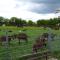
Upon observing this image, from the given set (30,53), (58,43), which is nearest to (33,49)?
(30,53)

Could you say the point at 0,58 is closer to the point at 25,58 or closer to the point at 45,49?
the point at 25,58

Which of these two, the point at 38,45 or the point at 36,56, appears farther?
the point at 38,45

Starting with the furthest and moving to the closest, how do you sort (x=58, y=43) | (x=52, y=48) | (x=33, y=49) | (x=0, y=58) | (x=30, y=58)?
(x=58, y=43) < (x=52, y=48) < (x=33, y=49) < (x=30, y=58) < (x=0, y=58)

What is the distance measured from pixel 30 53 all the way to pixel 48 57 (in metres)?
0.81

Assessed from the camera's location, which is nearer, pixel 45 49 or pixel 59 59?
pixel 45 49

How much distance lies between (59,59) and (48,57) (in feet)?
2.69

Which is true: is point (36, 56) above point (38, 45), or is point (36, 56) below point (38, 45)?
below

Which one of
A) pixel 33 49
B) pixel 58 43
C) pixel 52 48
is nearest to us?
pixel 33 49

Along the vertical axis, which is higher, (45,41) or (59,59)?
(45,41)

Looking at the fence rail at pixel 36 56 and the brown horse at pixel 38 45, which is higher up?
the brown horse at pixel 38 45

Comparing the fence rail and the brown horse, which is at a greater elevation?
A: the brown horse

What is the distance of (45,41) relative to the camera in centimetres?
999

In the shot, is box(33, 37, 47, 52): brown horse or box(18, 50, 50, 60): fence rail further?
box(33, 37, 47, 52): brown horse

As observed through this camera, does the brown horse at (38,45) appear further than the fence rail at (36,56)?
Yes
